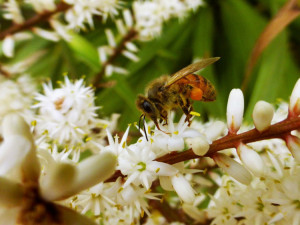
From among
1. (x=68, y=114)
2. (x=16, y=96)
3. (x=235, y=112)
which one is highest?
(x=235, y=112)

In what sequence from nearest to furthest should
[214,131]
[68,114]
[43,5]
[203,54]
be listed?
[214,131] → [68,114] → [43,5] → [203,54]

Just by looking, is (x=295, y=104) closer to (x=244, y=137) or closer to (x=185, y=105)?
(x=244, y=137)

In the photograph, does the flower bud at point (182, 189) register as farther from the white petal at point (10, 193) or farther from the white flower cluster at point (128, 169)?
the white petal at point (10, 193)

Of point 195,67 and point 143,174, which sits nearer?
point 143,174

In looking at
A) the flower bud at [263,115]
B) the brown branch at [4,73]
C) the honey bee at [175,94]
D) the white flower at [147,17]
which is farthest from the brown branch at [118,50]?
the flower bud at [263,115]

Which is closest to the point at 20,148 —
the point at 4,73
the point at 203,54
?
the point at 4,73

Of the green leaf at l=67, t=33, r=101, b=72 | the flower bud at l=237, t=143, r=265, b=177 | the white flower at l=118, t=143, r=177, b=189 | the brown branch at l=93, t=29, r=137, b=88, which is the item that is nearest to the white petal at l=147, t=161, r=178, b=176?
the white flower at l=118, t=143, r=177, b=189
